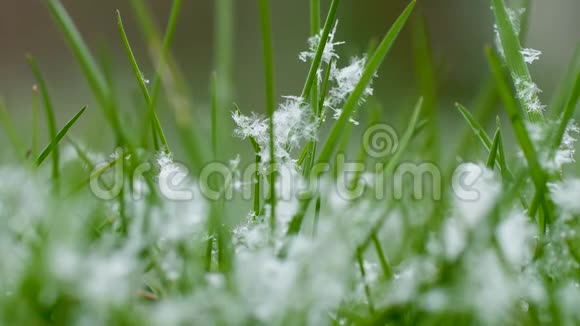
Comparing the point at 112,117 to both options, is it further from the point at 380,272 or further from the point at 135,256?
the point at 380,272

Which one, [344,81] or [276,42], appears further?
[276,42]

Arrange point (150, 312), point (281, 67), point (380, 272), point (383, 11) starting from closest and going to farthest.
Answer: point (150, 312) < point (380, 272) < point (281, 67) < point (383, 11)

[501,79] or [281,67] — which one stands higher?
[281,67]

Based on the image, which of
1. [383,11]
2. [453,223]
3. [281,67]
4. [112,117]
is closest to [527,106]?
[453,223]

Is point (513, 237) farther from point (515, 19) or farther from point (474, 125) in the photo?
point (515, 19)

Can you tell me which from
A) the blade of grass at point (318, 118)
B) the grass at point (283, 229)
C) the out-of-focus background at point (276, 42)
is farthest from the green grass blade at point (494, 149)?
the out-of-focus background at point (276, 42)

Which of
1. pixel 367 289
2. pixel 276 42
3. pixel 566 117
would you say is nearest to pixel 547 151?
pixel 566 117

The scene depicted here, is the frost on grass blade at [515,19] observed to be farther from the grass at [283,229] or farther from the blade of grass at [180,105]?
the blade of grass at [180,105]
